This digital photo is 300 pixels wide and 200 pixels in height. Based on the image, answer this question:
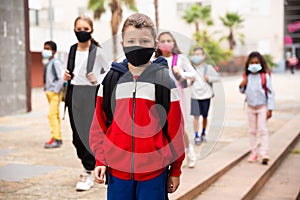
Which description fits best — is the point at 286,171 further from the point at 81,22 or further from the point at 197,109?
the point at 81,22

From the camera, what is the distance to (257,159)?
7281 mm

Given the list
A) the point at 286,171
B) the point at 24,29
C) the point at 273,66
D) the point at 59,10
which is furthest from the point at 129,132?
the point at 273,66

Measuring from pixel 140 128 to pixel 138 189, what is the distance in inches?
14.5

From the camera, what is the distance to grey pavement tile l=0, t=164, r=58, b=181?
5.91m

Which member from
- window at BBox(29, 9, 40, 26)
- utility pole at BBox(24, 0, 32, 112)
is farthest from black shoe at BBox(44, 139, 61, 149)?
window at BBox(29, 9, 40, 26)

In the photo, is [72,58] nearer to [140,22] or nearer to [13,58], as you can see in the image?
[140,22]

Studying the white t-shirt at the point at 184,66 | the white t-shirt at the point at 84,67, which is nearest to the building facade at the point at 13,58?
the white t-shirt at the point at 184,66

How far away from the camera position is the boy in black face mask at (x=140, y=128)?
303cm

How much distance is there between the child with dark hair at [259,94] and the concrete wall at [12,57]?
707cm

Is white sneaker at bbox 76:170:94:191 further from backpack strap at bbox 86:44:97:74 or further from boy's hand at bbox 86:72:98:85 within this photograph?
backpack strap at bbox 86:44:97:74

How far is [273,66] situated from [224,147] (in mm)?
40585

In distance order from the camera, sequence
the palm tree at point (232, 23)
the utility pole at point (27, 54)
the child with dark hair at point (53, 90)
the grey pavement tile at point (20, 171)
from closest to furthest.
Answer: the grey pavement tile at point (20, 171)
the child with dark hair at point (53, 90)
the utility pole at point (27, 54)
the palm tree at point (232, 23)

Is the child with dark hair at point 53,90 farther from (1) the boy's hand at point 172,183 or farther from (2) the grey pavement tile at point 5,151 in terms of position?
(1) the boy's hand at point 172,183

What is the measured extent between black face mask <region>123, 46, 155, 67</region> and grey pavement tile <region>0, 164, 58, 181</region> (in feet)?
10.8
